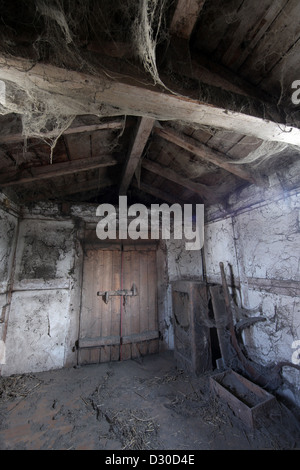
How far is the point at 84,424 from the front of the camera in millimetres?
1700

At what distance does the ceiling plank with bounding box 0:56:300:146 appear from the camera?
87 cm

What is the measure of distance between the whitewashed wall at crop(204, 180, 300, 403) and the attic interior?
0.02 metres

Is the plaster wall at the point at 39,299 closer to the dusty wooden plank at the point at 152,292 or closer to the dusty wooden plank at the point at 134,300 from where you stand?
the dusty wooden plank at the point at 134,300

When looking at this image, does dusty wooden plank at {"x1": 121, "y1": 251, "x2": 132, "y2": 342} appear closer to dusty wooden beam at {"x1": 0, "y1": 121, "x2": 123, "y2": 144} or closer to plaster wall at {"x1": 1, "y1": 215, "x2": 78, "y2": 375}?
plaster wall at {"x1": 1, "y1": 215, "x2": 78, "y2": 375}

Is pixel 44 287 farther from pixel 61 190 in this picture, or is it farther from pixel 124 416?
pixel 124 416

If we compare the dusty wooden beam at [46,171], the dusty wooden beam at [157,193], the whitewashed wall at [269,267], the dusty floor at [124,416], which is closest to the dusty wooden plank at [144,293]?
the dusty floor at [124,416]

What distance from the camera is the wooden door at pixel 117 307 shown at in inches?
109

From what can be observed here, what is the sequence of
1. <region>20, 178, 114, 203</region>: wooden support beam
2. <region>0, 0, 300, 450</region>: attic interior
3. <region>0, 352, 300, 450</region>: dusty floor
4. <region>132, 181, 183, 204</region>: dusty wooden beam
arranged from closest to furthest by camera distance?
<region>0, 0, 300, 450</region>: attic interior < <region>0, 352, 300, 450</region>: dusty floor < <region>20, 178, 114, 203</region>: wooden support beam < <region>132, 181, 183, 204</region>: dusty wooden beam

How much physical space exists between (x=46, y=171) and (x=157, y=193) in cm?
166

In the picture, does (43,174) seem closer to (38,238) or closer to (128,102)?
(38,238)

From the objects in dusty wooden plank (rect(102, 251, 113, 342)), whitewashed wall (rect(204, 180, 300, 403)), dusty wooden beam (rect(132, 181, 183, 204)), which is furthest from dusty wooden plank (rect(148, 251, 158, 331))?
whitewashed wall (rect(204, 180, 300, 403))

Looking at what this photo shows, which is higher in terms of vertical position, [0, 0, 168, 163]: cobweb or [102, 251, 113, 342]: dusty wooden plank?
[0, 0, 168, 163]: cobweb

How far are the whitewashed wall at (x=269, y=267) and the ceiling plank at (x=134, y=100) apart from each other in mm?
938
